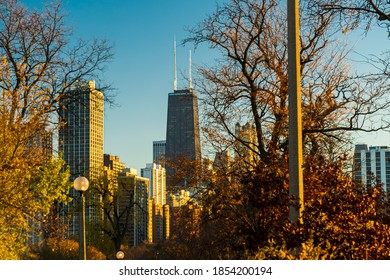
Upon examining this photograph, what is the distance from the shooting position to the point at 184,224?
19250 mm

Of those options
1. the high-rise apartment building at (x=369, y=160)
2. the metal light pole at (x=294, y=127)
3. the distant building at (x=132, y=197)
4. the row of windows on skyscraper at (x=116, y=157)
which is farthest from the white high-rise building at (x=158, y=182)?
the metal light pole at (x=294, y=127)

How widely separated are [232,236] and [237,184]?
141 cm

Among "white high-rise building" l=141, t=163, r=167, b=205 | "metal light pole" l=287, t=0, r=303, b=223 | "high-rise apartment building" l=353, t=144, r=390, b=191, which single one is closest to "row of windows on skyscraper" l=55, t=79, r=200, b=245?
"white high-rise building" l=141, t=163, r=167, b=205

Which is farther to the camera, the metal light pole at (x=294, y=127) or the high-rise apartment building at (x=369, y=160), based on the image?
the high-rise apartment building at (x=369, y=160)

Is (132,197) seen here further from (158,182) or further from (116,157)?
(116,157)

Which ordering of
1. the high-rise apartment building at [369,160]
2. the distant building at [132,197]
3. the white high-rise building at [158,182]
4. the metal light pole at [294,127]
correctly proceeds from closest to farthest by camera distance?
1. the metal light pole at [294,127]
2. the high-rise apartment building at [369,160]
3. the white high-rise building at [158,182]
4. the distant building at [132,197]

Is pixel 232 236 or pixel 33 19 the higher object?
pixel 33 19

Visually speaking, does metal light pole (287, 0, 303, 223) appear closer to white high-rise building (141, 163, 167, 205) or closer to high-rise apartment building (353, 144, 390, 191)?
high-rise apartment building (353, 144, 390, 191)

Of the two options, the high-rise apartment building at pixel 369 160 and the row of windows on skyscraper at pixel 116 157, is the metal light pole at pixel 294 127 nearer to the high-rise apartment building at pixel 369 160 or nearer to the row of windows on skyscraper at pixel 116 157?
the high-rise apartment building at pixel 369 160

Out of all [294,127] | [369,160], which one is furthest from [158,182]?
[294,127]

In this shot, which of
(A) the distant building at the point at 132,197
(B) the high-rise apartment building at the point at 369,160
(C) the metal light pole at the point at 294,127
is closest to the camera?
(C) the metal light pole at the point at 294,127

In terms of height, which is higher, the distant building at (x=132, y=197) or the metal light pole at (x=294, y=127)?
the metal light pole at (x=294, y=127)
